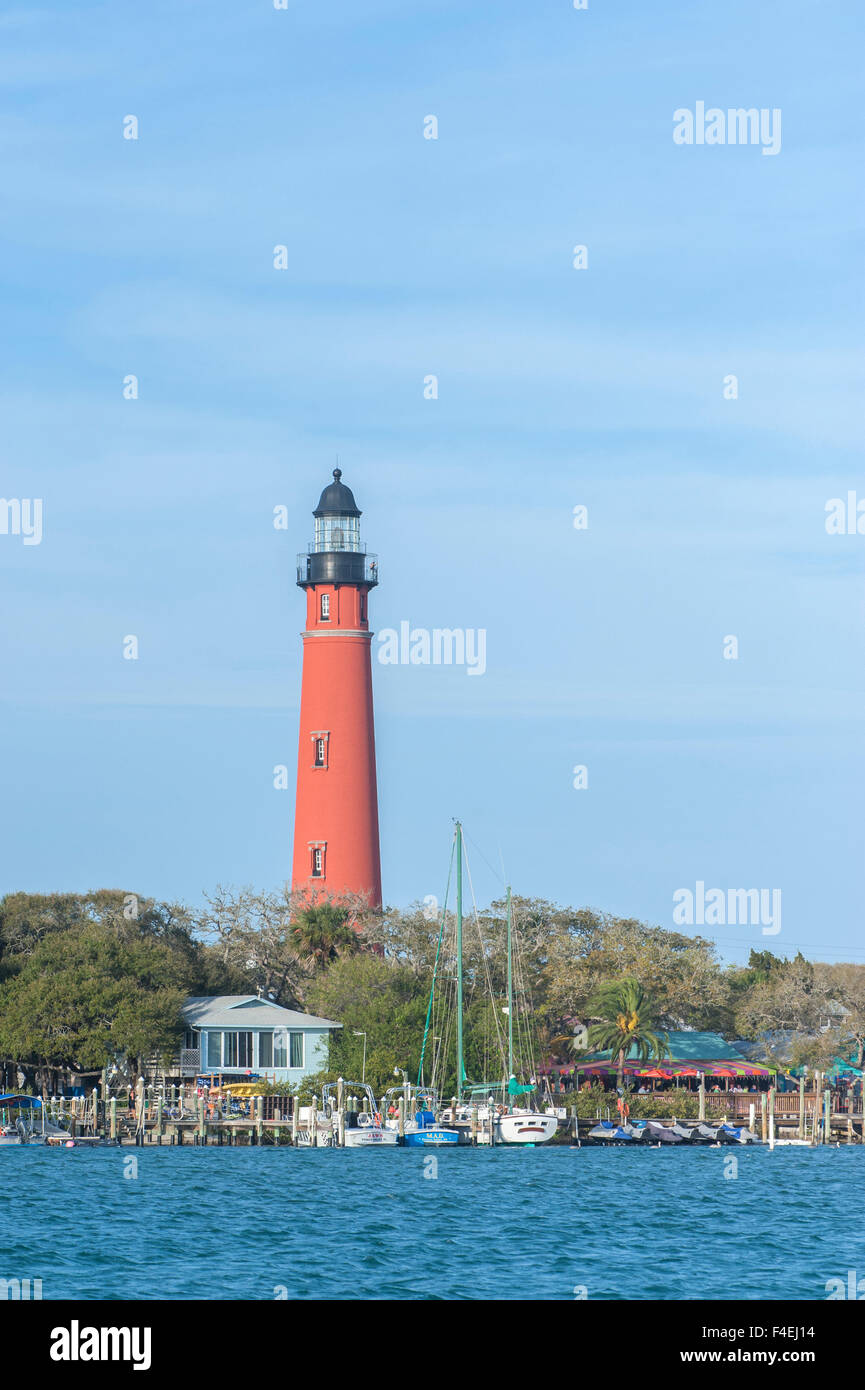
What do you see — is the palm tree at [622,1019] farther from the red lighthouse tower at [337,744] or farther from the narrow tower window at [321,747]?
the narrow tower window at [321,747]

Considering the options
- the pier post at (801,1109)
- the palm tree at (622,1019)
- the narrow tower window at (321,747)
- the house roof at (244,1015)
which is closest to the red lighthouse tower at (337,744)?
the narrow tower window at (321,747)

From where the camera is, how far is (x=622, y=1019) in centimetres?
8031

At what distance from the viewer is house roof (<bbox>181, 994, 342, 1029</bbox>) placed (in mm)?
75500

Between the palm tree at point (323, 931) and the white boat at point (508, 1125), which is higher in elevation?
the palm tree at point (323, 931)

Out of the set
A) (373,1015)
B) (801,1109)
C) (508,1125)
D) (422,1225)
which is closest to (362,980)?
(373,1015)

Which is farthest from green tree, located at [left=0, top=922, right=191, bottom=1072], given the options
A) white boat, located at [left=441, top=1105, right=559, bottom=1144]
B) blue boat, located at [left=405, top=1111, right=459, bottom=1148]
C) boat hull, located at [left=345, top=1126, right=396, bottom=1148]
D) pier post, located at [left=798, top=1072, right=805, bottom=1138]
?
pier post, located at [left=798, top=1072, right=805, bottom=1138]

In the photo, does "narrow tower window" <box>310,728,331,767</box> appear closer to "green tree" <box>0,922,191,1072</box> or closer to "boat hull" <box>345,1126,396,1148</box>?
"green tree" <box>0,922,191,1072</box>

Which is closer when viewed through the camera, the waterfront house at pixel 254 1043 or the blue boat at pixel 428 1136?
the blue boat at pixel 428 1136

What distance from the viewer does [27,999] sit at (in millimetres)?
72062

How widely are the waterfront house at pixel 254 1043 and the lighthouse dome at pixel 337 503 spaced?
21.9m

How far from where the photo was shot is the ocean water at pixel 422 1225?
34.7 m

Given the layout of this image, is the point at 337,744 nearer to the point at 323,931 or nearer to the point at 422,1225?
the point at 323,931
